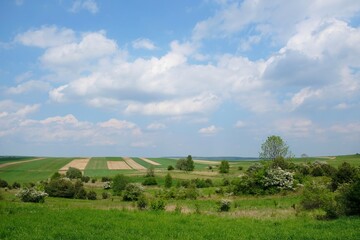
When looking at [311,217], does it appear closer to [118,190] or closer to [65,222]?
[65,222]

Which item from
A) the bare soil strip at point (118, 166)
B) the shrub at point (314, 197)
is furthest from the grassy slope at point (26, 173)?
the shrub at point (314, 197)

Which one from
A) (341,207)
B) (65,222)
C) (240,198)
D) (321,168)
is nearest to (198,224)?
(65,222)

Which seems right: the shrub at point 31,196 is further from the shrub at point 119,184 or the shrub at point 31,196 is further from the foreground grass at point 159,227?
the shrub at point 119,184

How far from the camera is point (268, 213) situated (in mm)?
30797

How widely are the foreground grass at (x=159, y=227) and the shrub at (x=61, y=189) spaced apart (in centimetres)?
2883

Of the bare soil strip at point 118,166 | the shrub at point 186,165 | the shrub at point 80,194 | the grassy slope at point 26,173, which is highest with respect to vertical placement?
the shrub at point 186,165

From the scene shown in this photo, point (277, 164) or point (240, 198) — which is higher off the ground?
point (277, 164)

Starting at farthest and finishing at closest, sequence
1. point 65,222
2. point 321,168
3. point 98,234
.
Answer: point 321,168, point 65,222, point 98,234

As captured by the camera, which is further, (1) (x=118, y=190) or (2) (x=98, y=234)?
(1) (x=118, y=190)

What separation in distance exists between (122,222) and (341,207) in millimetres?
15887

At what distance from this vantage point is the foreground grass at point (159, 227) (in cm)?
1941

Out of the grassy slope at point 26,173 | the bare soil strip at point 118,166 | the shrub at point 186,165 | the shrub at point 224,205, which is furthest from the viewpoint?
the bare soil strip at point 118,166

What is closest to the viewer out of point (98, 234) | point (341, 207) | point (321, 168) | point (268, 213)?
point (98, 234)

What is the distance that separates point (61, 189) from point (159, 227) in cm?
3734
